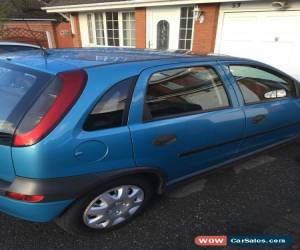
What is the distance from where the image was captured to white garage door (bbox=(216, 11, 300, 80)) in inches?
245

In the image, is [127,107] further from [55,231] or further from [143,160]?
[55,231]

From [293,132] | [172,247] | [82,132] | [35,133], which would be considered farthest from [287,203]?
[35,133]

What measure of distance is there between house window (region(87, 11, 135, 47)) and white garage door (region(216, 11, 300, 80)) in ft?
12.6

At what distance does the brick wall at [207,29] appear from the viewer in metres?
7.29

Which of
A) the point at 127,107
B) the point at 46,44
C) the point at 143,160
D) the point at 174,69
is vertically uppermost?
the point at 174,69

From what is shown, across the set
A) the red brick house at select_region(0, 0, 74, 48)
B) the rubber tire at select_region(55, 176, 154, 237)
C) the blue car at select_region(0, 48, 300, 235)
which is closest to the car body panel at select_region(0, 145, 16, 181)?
the blue car at select_region(0, 48, 300, 235)

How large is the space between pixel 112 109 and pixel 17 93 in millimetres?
647

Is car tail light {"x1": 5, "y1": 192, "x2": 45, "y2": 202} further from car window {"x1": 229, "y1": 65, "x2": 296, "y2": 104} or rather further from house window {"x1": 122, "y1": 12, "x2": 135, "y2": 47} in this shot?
house window {"x1": 122, "y1": 12, "x2": 135, "y2": 47}

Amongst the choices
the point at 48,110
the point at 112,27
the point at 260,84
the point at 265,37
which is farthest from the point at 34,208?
the point at 112,27

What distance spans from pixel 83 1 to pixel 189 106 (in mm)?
9926

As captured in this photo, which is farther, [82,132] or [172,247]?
[172,247]

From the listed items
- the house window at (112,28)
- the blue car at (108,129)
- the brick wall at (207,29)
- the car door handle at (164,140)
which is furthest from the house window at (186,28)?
the car door handle at (164,140)

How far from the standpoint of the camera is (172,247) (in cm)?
217

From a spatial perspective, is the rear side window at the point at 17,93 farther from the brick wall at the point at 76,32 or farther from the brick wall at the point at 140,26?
the brick wall at the point at 76,32
